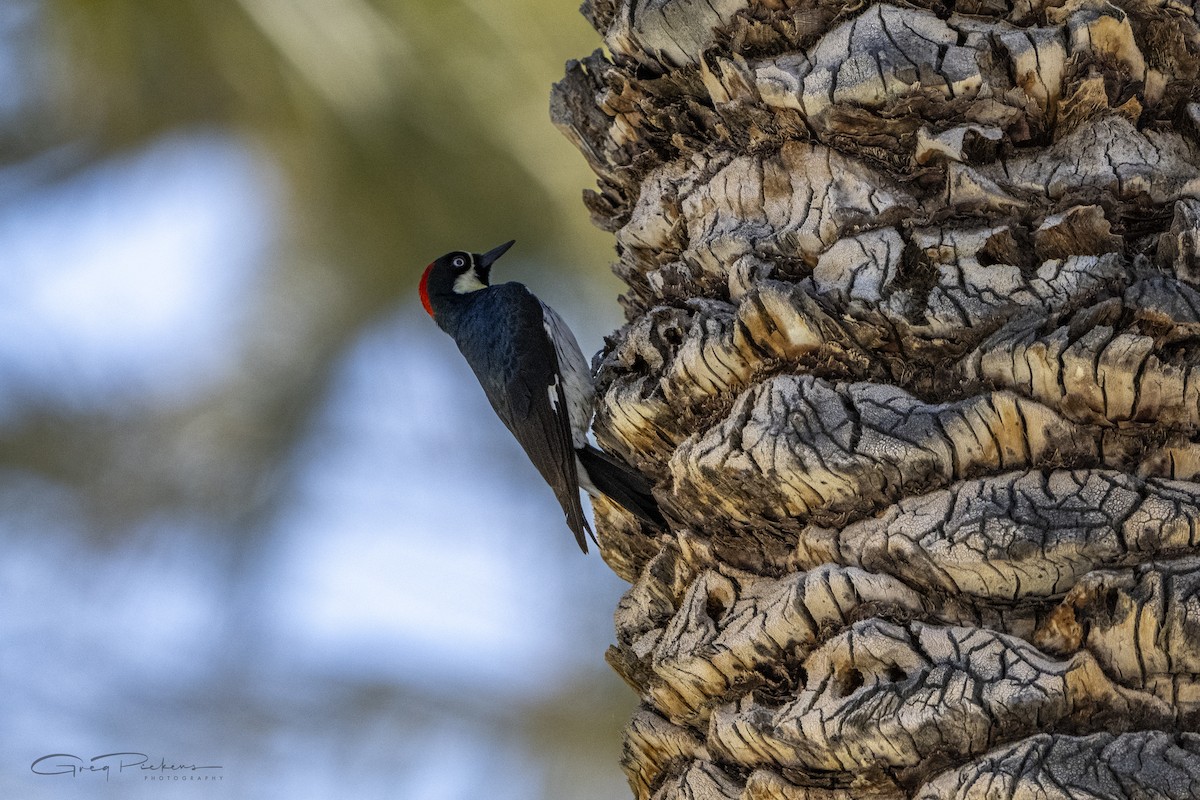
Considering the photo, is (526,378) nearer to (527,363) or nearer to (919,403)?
(527,363)

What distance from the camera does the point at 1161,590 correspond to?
142cm

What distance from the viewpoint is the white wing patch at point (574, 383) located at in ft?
11.0

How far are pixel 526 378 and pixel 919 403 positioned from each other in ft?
6.04

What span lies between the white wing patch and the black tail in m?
0.80

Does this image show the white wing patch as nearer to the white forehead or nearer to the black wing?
the black wing

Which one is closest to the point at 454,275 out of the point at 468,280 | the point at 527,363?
the point at 468,280

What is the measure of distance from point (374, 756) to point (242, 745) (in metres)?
0.42

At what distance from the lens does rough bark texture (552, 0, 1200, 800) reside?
4.71 ft

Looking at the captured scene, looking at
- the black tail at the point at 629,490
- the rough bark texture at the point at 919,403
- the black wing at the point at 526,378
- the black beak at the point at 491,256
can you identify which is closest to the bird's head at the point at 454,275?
the black beak at the point at 491,256

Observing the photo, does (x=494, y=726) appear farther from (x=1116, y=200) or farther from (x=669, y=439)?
(x=1116, y=200)

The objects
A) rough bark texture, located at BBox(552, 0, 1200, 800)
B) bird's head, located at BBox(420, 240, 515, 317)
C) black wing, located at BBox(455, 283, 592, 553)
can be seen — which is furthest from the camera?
bird's head, located at BBox(420, 240, 515, 317)

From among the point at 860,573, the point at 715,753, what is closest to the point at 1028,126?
the point at 860,573

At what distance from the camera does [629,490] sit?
2.23m

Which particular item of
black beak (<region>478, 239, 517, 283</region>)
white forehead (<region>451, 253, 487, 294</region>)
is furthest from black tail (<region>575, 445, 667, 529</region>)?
white forehead (<region>451, 253, 487, 294</region>)
